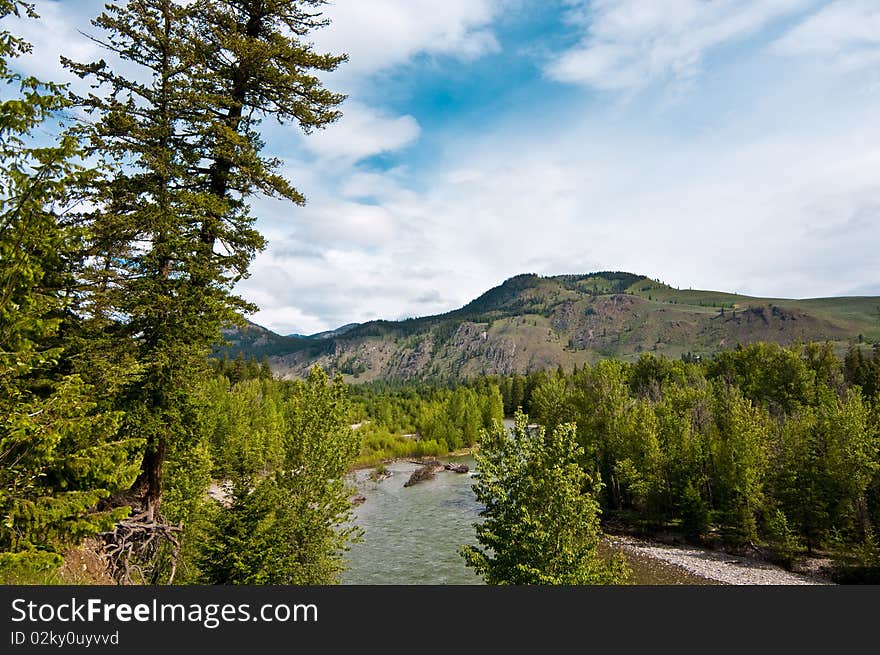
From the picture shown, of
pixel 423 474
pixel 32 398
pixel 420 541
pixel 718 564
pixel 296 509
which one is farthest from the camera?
pixel 423 474

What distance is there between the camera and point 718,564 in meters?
37.0

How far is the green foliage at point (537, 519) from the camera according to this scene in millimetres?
17953

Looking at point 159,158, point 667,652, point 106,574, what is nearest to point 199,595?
point 106,574

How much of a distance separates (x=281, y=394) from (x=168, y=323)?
101477mm

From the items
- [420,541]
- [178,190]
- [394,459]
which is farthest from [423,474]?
[178,190]

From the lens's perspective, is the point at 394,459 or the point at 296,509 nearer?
the point at 296,509

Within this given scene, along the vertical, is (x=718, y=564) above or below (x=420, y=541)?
below

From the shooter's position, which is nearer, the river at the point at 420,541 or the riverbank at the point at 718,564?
the river at the point at 420,541

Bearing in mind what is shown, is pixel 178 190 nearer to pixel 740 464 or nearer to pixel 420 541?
pixel 420 541

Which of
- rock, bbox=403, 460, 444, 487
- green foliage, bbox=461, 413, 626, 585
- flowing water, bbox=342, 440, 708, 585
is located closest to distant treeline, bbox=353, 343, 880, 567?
green foliage, bbox=461, 413, 626, 585

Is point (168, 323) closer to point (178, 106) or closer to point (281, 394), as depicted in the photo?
point (178, 106)

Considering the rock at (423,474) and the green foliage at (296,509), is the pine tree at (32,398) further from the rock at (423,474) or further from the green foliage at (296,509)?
the rock at (423,474)

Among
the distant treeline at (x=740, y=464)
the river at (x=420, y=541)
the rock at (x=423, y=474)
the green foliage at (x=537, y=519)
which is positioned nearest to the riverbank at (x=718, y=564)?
the river at (x=420, y=541)

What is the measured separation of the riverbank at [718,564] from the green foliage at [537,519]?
21.2m
